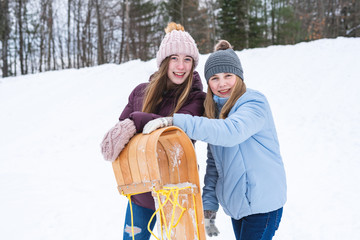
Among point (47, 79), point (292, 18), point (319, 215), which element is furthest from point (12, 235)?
point (292, 18)

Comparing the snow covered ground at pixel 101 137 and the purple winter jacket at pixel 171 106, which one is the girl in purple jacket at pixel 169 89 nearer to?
the purple winter jacket at pixel 171 106

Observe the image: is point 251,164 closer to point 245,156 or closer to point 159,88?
point 245,156

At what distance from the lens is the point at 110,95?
28.3 feet

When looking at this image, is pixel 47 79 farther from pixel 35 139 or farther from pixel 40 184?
pixel 40 184

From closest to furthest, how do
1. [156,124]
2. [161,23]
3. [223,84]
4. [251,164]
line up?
[156,124], [251,164], [223,84], [161,23]

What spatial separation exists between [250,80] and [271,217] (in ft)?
25.2

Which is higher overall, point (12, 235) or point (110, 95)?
point (110, 95)

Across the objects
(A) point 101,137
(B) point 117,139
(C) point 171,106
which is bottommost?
(A) point 101,137

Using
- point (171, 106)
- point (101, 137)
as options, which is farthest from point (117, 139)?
point (101, 137)

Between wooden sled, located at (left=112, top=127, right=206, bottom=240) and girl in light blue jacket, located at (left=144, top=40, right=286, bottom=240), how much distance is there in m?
0.12

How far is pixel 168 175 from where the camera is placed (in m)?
1.43

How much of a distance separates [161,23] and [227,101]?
841 inches

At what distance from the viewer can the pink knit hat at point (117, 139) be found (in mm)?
1186

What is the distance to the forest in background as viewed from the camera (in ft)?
57.4
